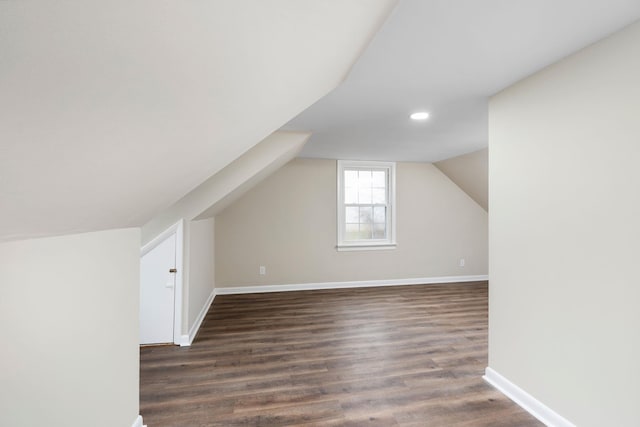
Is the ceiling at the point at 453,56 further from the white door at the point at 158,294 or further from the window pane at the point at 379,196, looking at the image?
the window pane at the point at 379,196

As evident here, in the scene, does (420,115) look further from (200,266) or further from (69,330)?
(200,266)

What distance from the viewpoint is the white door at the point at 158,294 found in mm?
2713

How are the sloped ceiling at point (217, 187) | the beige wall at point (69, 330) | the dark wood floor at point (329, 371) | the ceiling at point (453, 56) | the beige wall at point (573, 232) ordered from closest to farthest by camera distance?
1. the beige wall at point (69, 330)
2. the ceiling at point (453, 56)
3. the beige wall at point (573, 232)
4. the dark wood floor at point (329, 371)
5. the sloped ceiling at point (217, 187)

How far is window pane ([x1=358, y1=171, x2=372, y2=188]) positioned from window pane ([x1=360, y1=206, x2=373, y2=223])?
15.4 inches

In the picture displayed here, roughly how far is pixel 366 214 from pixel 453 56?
353 centimetres

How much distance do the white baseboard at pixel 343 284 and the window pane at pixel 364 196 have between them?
1.32m

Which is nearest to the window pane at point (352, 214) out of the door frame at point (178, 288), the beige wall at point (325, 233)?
the beige wall at point (325, 233)

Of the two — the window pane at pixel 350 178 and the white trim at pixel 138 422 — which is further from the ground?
the window pane at pixel 350 178

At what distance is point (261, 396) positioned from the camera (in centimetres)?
197

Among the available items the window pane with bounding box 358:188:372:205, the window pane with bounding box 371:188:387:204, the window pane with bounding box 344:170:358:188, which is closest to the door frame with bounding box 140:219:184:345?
the window pane with bounding box 344:170:358:188

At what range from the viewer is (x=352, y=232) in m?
4.87

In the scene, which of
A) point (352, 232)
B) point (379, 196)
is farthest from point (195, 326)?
point (379, 196)

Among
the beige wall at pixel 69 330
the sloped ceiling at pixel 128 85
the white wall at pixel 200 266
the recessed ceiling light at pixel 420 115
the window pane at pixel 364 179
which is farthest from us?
the window pane at pixel 364 179

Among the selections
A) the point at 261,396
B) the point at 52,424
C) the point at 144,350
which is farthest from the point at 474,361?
the point at 144,350
